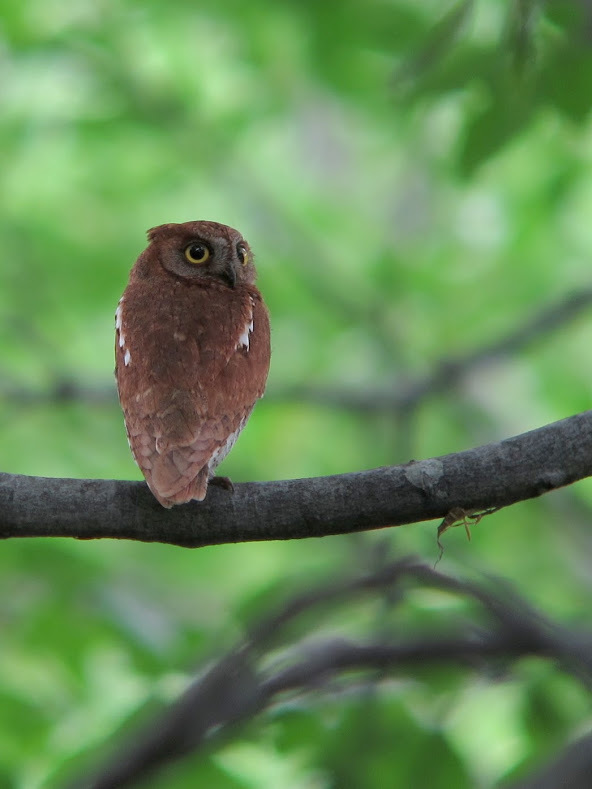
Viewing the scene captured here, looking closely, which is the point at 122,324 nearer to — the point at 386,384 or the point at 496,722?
the point at 496,722

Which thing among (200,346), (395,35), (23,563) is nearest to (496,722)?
(23,563)

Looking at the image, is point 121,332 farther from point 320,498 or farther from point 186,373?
point 320,498

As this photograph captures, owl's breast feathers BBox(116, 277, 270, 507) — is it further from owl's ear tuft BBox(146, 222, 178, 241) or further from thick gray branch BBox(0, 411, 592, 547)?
owl's ear tuft BBox(146, 222, 178, 241)

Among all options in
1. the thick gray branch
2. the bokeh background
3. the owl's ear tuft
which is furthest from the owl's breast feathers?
the bokeh background

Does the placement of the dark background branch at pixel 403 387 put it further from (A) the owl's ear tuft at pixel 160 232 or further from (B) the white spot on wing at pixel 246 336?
(B) the white spot on wing at pixel 246 336

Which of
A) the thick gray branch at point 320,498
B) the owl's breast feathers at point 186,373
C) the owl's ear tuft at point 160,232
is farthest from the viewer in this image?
the owl's ear tuft at point 160,232

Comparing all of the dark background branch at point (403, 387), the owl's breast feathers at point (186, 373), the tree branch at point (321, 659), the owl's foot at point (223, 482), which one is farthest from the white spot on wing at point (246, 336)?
the dark background branch at point (403, 387)
